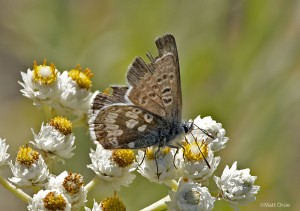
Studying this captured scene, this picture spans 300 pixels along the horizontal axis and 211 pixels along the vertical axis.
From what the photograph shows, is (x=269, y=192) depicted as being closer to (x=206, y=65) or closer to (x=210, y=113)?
(x=210, y=113)

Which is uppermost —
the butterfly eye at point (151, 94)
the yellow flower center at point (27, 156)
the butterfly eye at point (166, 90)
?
the butterfly eye at point (166, 90)

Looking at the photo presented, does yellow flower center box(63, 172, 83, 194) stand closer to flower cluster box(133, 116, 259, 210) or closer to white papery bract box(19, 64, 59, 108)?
flower cluster box(133, 116, 259, 210)

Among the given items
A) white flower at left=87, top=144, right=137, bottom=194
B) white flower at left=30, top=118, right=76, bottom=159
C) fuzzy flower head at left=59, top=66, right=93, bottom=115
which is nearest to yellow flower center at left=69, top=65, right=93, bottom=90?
fuzzy flower head at left=59, top=66, right=93, bottom=115

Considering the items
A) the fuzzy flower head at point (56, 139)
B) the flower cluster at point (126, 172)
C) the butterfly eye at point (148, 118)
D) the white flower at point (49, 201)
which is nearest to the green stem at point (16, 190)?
the flower cluster at point (126, 172)

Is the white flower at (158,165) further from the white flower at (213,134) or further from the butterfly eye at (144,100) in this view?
→ the butterfly eye at (144,100)

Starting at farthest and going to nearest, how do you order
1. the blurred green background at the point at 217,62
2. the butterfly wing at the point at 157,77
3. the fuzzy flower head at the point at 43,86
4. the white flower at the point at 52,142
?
the blurred green background at the point at 217,62, the fuzzy flower head at the point at 43,86, the white flower at the point at 52,142, the butterfly wing at the point at 157,77

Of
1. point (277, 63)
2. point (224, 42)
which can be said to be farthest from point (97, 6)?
point (277, 63)
